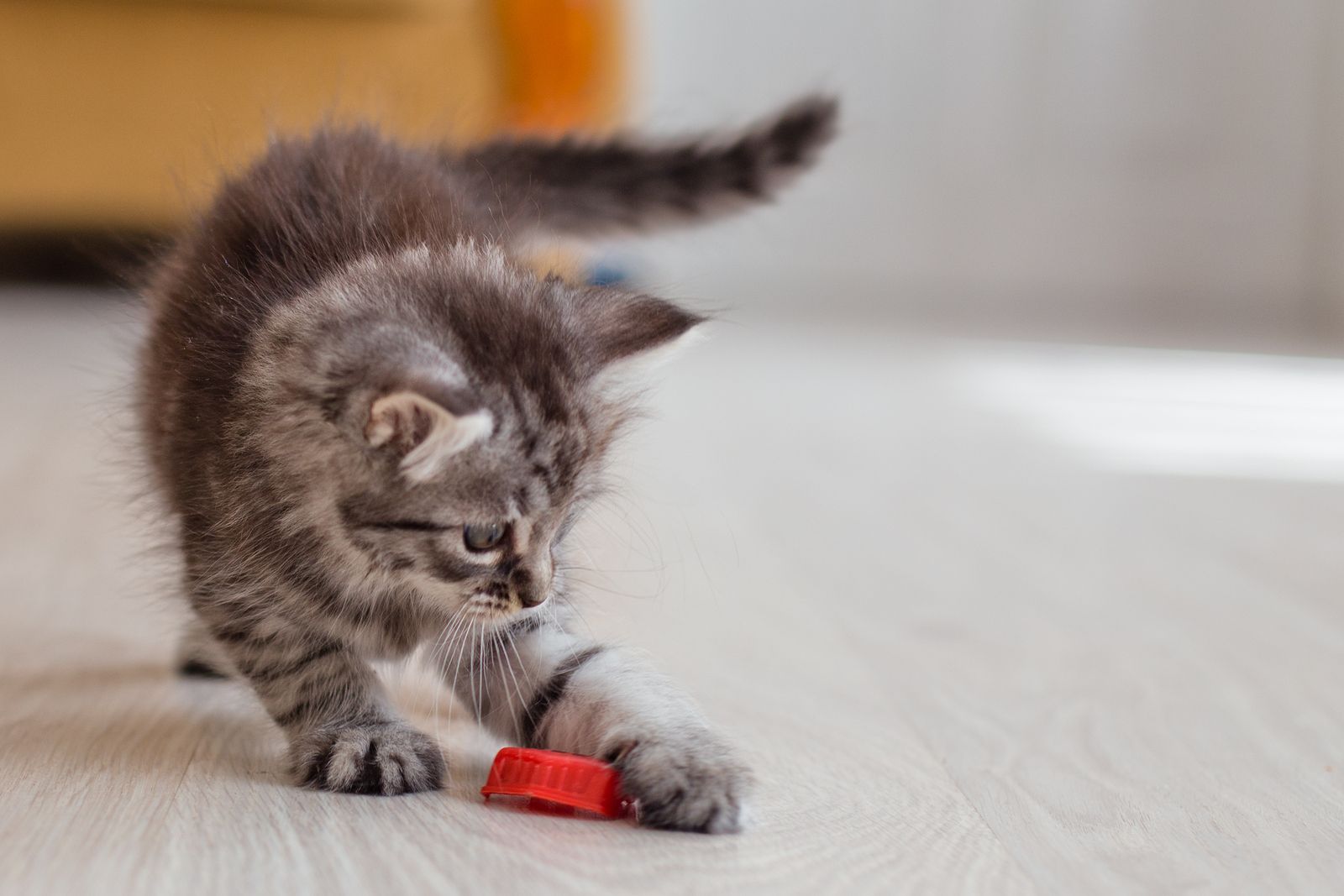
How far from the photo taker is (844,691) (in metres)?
1.62

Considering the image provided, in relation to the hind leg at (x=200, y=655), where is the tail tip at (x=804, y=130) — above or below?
above

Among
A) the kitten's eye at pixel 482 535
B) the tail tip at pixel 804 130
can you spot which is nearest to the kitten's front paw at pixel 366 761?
the kitten's eye at pixel 482 535

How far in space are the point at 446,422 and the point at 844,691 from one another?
0.69m

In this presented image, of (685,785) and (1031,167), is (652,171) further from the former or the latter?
(1031,167)

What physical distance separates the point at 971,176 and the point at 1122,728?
3906mm

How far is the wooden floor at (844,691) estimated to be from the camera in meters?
1.14

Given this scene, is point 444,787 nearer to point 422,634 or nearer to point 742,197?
point 422,634

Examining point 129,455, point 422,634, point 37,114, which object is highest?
point 37,114

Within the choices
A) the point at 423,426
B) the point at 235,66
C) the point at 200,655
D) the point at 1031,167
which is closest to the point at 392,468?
the point at 423,426

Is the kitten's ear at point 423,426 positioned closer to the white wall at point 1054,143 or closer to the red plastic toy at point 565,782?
the red plastic toy at point 565,782

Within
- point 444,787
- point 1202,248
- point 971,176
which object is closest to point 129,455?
point 444,787

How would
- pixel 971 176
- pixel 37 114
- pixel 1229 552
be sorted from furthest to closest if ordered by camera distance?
pixel 971 176
pixel 37 114
pixel 1229 552

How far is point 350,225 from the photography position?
4.78 ft

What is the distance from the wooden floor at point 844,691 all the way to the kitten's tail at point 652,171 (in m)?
0.48
